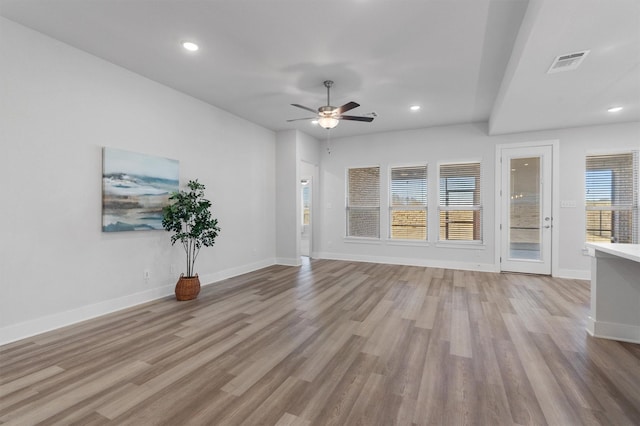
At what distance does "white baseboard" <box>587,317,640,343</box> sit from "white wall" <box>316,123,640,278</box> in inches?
120

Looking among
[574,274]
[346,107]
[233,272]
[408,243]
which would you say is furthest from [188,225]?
[574,274]

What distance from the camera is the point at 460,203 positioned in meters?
6.15

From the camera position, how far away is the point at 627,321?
2754mm

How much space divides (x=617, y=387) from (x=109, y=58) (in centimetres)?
570

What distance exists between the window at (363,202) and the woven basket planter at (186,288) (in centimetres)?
407

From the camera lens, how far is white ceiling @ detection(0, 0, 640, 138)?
2.49 meters

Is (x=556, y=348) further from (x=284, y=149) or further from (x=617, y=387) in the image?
(x=284, y=149)

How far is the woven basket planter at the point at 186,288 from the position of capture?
395 cm

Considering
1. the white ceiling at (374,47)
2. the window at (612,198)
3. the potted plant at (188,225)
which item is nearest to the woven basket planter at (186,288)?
the potted plant at (188,225)

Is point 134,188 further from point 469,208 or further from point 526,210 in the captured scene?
point 526,210

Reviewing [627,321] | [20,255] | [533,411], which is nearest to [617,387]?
[533,411]

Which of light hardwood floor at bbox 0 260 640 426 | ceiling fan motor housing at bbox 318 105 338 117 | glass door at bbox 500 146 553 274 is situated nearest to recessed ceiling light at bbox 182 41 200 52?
ceiling fan motor housing at bbox 318 105 338 117

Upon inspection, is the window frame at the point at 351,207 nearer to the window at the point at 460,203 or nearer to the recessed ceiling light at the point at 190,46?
the window at the point at 460,203

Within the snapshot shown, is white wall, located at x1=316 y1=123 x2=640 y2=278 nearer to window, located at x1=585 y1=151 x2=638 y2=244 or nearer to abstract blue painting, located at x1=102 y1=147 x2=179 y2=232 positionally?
window, located at x1=585 y1=151 x2=638 y2=244
